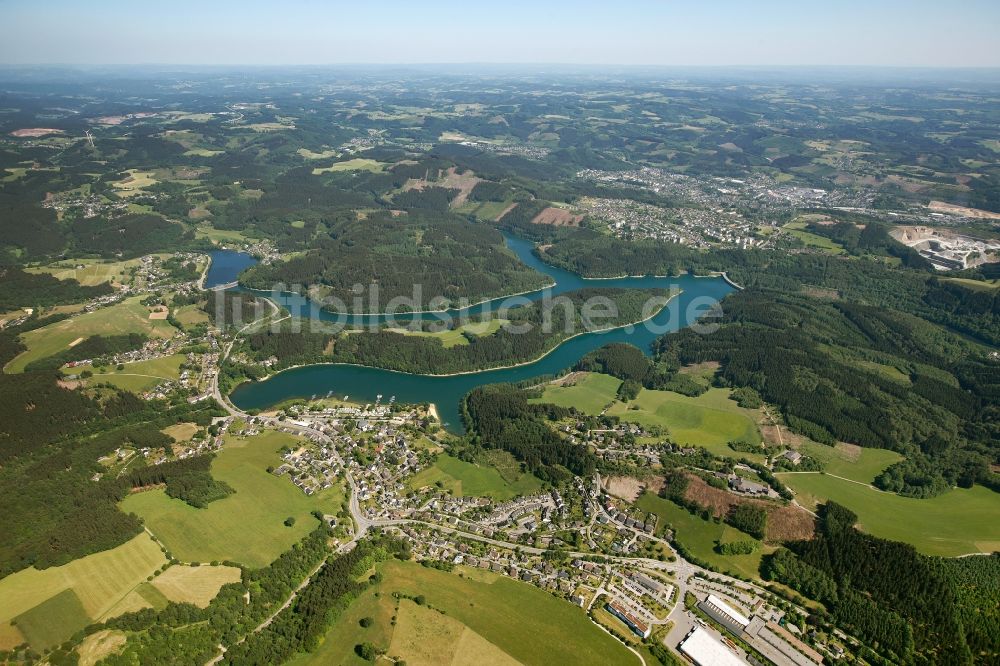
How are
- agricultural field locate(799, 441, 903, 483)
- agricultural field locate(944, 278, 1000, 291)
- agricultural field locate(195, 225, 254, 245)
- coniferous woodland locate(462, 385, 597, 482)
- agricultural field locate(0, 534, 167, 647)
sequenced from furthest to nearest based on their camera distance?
1. agricultural field locate(195, 225, 254, 245)
2. agricultural field locate(944, 278, 1000, 291)
3. agricultural field locate(799, 441, 903, 483)
4. coniferous woodland locate(462, 385, 597, 482)
5. agricultural field locate(0, 534, 167, 647)

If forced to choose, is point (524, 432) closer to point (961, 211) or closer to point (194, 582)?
point (194, 582)

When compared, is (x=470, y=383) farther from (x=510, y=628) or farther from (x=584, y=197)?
(x=584, y=197)

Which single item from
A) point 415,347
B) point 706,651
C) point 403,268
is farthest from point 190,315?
point 706,651

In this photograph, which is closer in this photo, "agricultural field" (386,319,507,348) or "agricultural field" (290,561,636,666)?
"agricultural field" (290,561,636,666)

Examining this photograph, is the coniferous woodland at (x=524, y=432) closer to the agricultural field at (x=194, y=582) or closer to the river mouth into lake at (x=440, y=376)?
the river mouth into lake at (x=440, y=376)

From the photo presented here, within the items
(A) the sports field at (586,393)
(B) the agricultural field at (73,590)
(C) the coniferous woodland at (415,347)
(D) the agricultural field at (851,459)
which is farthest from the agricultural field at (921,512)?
(B) the agricultural field at (73,590)

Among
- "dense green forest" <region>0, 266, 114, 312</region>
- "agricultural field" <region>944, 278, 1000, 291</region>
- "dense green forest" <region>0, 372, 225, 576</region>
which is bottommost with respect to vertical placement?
"dense green forest" <region>0, 372, 225, 576</region>

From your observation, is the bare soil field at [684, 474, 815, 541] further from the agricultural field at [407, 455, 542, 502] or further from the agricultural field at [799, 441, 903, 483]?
the agricultural field at [407, 455, 542, 502]

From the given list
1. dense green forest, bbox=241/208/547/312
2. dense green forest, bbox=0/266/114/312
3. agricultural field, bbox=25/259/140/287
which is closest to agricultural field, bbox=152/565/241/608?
dense green forest, bbox=241/208/547/312
